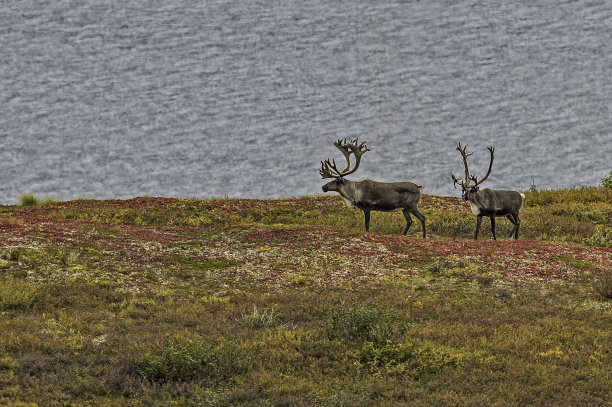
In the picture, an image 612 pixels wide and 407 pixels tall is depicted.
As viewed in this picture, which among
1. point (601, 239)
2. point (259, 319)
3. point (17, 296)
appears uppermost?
point (17, 296)

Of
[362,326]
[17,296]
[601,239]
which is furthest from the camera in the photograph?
[601,239]

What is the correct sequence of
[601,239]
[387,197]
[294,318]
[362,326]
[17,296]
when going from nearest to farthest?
[362,326] → [294,318] → [17,296] → [601,239] → [387,197]

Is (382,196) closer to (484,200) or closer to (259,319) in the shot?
(484,200)

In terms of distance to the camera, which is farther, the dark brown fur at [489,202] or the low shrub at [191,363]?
the dark brown fur at [489,202]

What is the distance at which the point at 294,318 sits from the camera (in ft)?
48.3

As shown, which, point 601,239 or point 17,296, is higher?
point 17,296

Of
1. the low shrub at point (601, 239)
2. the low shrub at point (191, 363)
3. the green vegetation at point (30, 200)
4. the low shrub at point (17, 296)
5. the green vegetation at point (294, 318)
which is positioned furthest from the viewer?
the green vegetation at point (30, 200)

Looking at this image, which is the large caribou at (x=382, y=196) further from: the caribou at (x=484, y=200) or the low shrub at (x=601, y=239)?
the low shrub at (x=601, y=239)

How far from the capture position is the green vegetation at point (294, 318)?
1078 cm

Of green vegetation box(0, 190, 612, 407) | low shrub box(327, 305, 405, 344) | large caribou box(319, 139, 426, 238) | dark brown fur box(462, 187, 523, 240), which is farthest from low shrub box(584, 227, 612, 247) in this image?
low shrub box(327, 305, 405, 344)

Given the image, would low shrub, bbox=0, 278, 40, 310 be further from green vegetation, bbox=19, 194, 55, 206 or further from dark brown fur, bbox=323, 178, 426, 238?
green vegetation, bbox=19, 194, 55, 206

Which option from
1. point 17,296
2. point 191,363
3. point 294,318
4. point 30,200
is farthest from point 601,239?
point 30,200

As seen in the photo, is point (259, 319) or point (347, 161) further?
point (347, 161)

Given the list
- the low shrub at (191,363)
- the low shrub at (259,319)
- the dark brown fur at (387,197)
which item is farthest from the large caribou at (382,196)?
the low shrub at (191,363)
